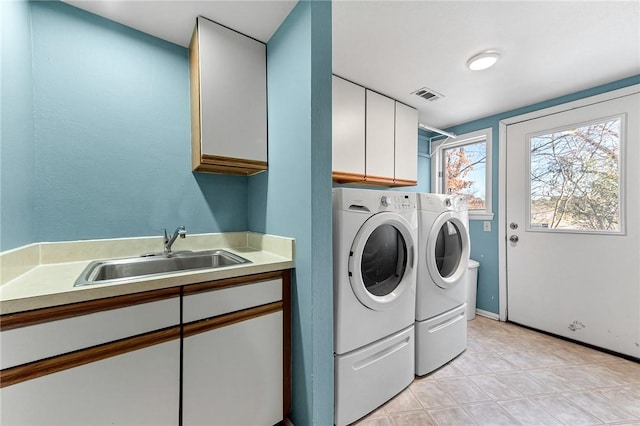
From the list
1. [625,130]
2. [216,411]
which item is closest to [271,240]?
[216,411]

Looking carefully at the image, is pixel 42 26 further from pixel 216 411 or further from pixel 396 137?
pixel 396 137

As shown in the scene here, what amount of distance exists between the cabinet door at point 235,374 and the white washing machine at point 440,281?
1.04 metres

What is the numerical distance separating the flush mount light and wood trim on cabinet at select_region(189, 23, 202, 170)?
5.83ft

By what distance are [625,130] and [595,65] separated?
1.97ft

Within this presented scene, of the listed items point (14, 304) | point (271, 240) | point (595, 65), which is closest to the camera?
point (14, 304)

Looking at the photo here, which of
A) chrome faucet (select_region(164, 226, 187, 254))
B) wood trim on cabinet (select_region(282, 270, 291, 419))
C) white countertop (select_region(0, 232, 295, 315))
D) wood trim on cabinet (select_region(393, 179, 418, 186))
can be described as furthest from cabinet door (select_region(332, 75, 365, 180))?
chrome faucet (select_region(164, 226, 187, 254))

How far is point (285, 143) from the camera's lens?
1.38 m

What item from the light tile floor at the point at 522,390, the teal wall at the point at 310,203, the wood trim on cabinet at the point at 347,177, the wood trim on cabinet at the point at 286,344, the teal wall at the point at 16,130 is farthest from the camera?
the wood trim on cabinet at the point at 347,177

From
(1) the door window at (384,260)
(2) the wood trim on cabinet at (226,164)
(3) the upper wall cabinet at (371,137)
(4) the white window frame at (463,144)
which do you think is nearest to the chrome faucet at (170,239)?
(2) the wood trim on cabinet at (226,164)

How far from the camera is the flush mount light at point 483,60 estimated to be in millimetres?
1662

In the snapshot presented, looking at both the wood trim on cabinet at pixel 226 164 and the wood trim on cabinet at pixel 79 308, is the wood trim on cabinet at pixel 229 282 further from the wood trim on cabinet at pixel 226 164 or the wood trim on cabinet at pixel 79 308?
the wood trim on cabinet at pixel 226 164

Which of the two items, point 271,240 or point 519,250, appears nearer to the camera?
point 271,240

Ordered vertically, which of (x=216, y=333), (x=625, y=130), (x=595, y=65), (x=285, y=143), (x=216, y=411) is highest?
(x=595, y=65)

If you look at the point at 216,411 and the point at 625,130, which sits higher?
the point at 625,130
